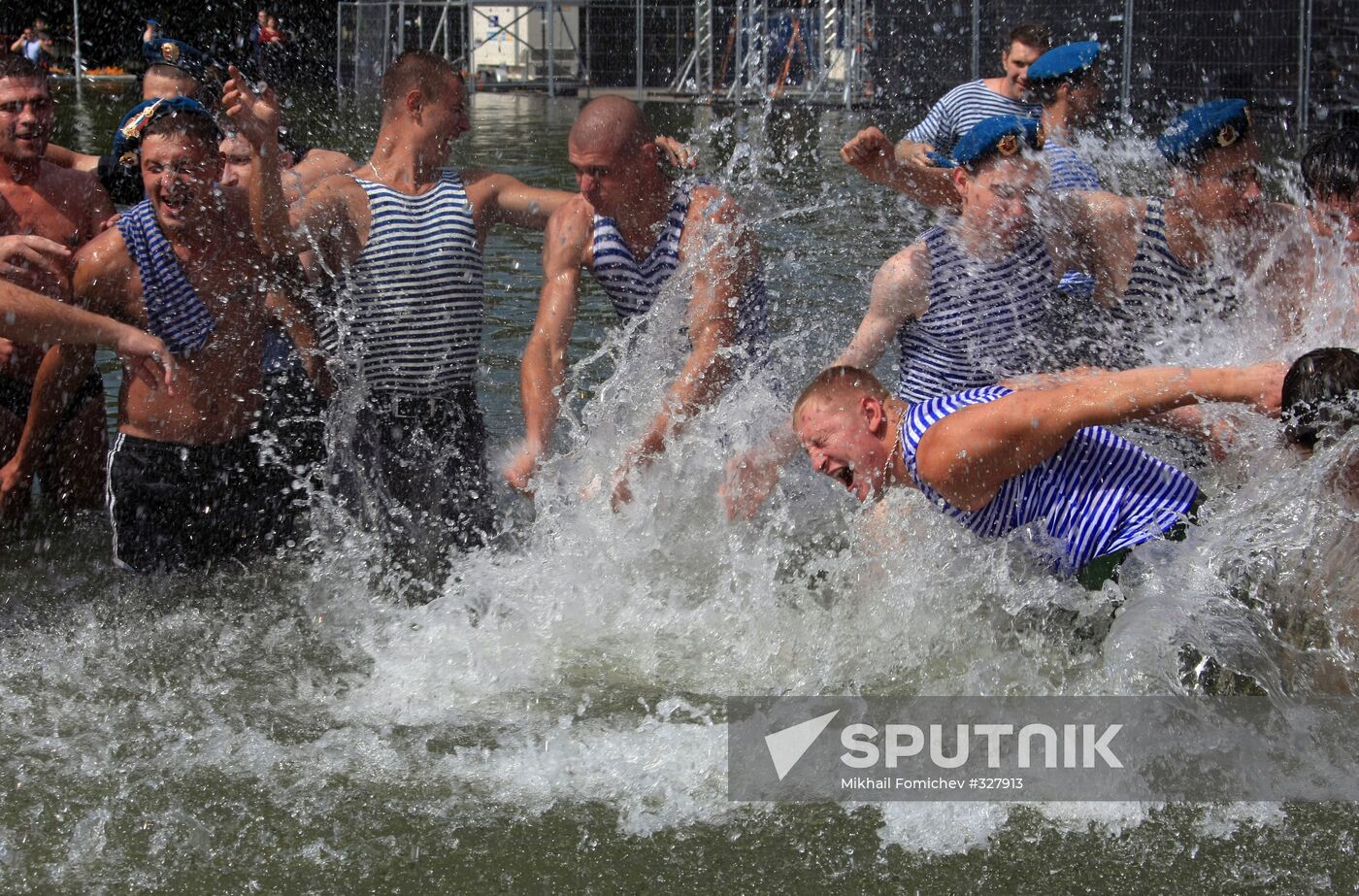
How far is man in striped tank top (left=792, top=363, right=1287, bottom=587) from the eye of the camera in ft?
11.3

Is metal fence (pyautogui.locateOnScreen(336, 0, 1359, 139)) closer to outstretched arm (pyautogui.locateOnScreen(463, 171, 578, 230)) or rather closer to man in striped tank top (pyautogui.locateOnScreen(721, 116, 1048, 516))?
man in striped tank top (pyautogui.locateOnScreen(721, 116, 1048, 516))

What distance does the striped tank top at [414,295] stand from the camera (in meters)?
4.61

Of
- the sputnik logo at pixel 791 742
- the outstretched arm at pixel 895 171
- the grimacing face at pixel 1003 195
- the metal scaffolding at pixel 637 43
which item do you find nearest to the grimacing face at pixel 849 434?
the sputnik logo at pixel 791 742

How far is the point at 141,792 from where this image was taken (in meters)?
3.54

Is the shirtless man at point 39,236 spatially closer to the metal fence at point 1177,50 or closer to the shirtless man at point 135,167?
the shirtless man at point 135,167

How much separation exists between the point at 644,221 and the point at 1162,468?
176 cm

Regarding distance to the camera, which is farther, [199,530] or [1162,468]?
[199,530]

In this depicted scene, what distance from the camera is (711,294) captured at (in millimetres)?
4574

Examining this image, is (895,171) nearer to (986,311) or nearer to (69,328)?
(986,311)

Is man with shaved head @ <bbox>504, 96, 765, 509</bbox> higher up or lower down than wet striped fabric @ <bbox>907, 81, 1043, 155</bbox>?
lower down

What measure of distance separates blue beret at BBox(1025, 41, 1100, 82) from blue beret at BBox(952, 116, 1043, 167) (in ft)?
3.75

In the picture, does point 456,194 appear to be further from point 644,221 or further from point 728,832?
point 728,832

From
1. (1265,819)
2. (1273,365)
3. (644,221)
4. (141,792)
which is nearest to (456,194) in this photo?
(644,221)

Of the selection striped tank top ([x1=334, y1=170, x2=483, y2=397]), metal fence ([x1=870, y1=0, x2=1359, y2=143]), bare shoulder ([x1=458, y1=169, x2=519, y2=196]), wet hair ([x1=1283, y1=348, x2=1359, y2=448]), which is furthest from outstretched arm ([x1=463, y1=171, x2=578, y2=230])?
metal fence ([x1=870, y1=0, x2=1359, y2=143])
